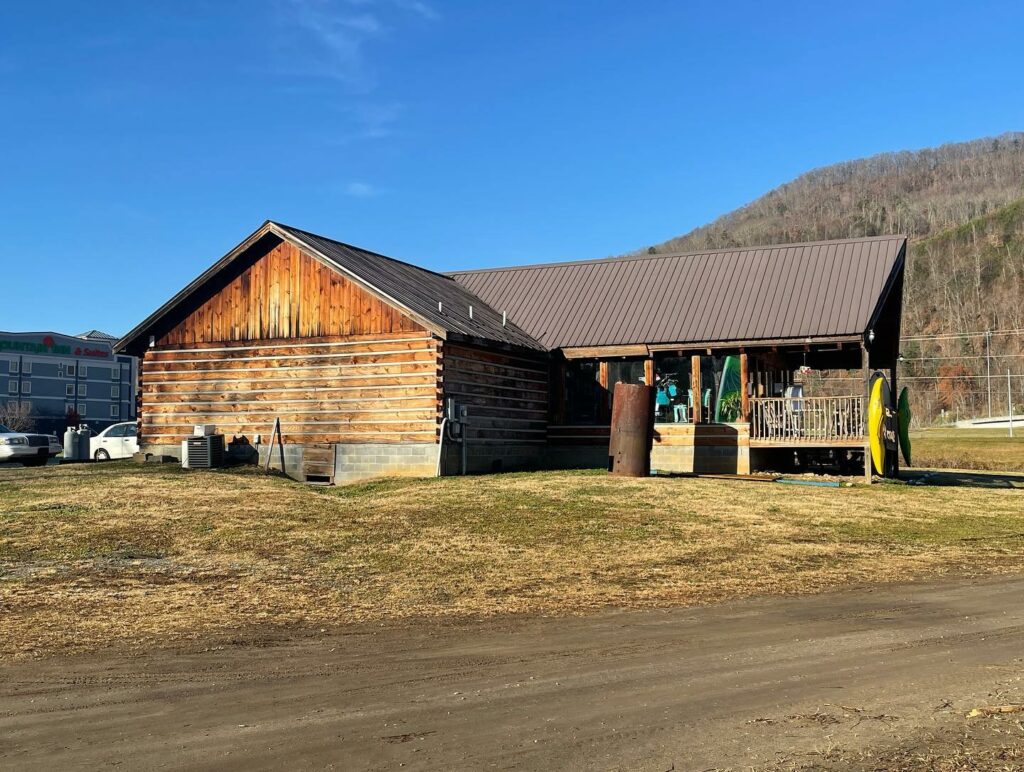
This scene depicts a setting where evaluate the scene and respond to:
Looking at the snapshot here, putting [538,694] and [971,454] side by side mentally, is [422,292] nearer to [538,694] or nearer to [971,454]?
[538,694]

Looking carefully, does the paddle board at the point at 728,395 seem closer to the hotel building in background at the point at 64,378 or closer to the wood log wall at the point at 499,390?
the wood log wall at the point at 499,390

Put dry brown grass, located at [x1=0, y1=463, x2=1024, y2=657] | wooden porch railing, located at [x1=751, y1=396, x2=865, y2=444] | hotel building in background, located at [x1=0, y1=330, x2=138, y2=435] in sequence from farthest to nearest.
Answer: hotel building in background, located at [x1=0, y1=330, x2=138, y2=435] < wooden porch railing, located at [x1=751, y1=396, x2=865, y2=444] < dry brown grass, located at [x1=0, y1=463, x2=1024, y2=657]

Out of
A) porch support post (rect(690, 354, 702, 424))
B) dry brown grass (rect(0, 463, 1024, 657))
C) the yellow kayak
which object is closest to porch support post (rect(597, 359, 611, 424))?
porch support post (rect(690, 354, 702, 424))

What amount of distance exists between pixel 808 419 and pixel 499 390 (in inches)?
299

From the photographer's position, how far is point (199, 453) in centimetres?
2527

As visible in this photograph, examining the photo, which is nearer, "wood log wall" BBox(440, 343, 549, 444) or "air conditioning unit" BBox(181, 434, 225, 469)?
"wood log wall" BBox(440, 343, 549, 444)

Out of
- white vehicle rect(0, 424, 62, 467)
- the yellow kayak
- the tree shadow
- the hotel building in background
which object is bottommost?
the tree shadow

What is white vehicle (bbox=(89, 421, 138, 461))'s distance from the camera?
115 feet

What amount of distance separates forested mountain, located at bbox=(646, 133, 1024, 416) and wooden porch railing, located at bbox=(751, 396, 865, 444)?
7718 cm

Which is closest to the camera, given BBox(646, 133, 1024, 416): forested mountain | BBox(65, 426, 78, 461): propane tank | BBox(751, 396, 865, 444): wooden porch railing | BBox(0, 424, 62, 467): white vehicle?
BBox(751, 396, 865, 444): wooden porch railing

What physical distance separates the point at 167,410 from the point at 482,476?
9316 mm

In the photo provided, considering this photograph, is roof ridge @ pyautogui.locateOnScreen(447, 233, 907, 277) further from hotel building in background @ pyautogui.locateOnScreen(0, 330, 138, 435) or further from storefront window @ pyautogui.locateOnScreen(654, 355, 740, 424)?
hotel building in background @ pyautogui.locateOnScreen(0, 330, 138, 435)

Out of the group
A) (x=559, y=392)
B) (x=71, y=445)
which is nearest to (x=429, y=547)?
(x=559, y=392)

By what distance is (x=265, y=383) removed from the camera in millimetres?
25844
